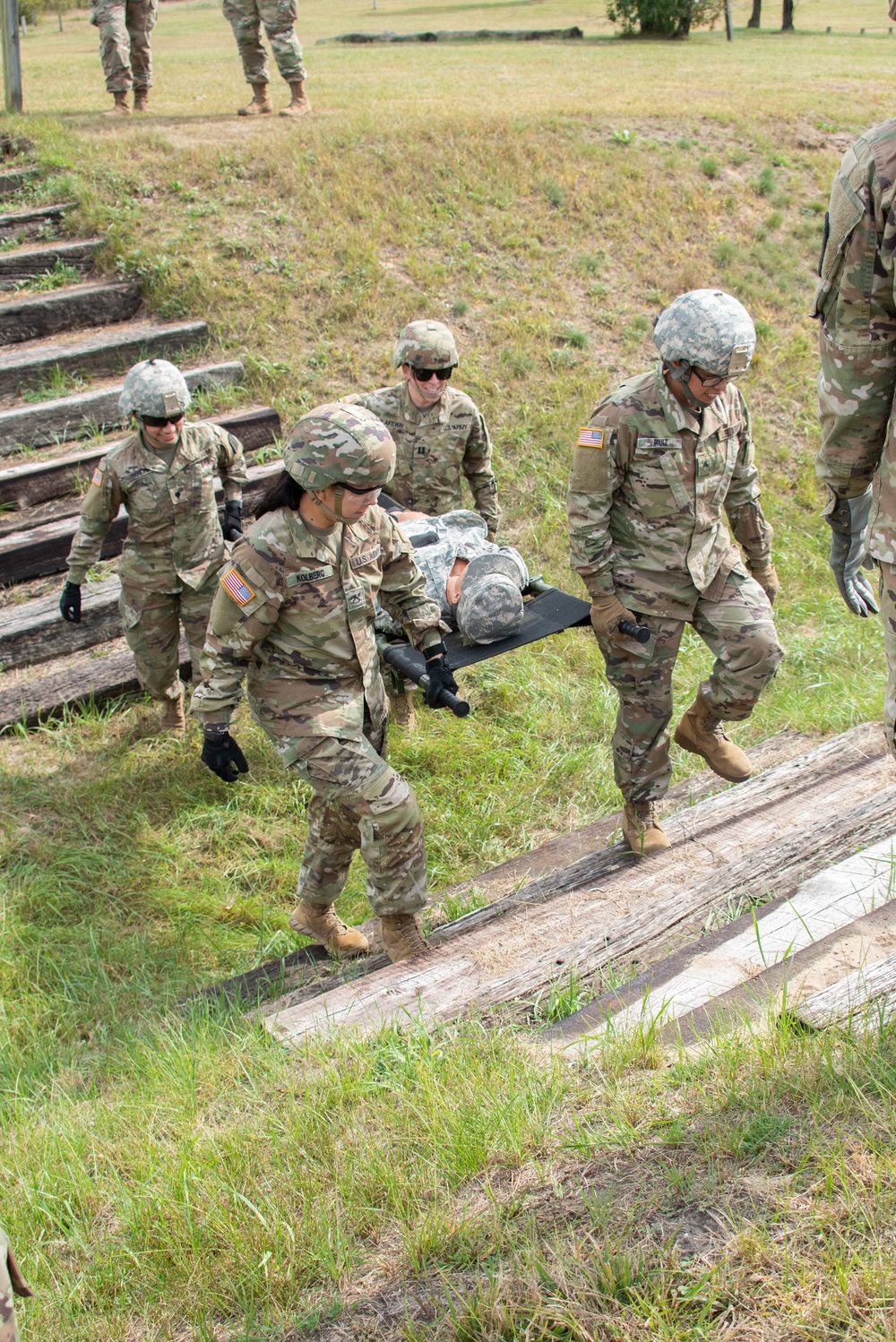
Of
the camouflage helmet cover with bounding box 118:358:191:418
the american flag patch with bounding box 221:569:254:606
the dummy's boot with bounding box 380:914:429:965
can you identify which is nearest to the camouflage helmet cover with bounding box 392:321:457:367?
the camouflage helmet cover with bounding box 118:358:191:418

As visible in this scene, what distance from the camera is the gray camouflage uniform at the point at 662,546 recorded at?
4410 mm

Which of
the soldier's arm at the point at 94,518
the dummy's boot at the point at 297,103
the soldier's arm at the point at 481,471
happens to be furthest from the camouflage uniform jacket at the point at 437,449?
the dummy's boot at the point at 297,103

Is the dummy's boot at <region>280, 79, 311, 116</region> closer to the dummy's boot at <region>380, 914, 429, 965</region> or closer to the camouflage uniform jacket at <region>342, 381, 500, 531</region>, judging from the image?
the camouflage uniform jacket at <region>342, 381, 500, 531</region>

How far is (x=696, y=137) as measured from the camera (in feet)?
44.2

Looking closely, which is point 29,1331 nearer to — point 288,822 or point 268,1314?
point 268,1314

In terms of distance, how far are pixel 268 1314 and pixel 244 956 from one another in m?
2.68

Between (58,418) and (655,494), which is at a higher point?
(655,494)

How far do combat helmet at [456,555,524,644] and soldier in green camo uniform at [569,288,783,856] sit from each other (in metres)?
0.82

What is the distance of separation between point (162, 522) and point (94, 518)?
37 cm

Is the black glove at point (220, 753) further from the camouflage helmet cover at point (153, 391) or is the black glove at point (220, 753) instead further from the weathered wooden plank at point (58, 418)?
the weathered wooden plank at point (58, 418)

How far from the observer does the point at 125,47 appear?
1245cm

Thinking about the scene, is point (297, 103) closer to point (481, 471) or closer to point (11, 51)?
point (11, 51)

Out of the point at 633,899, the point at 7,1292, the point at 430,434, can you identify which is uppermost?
the point at 430,434

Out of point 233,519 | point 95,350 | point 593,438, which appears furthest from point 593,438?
point 95,350
